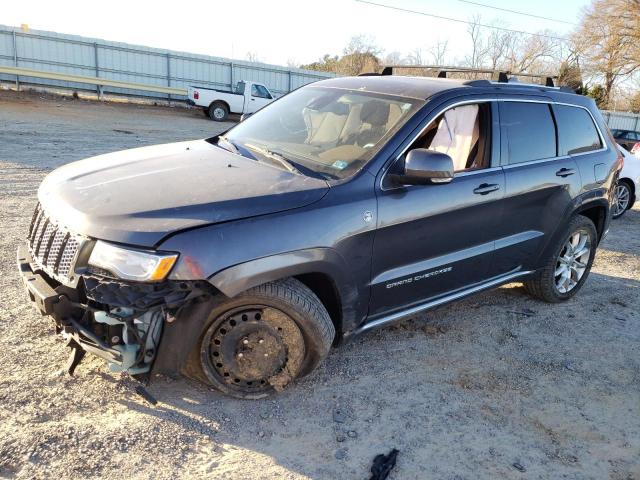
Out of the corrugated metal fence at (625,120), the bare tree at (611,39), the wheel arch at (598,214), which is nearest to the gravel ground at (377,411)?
the wheel arch at (598,214)

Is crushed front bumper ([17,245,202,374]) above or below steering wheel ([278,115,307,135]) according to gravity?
below

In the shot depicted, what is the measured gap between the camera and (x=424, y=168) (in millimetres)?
3184

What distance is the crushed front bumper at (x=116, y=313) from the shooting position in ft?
8.52

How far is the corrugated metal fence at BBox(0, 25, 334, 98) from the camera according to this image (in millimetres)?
22891

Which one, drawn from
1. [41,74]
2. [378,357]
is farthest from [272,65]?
[378,357]

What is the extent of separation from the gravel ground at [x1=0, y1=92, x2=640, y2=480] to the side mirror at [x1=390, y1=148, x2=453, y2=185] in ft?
4.31

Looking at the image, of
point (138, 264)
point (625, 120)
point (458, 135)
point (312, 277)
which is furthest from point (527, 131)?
point (625, 120)

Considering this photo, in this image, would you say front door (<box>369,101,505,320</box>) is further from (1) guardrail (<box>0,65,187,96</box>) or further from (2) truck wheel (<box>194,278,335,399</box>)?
(1) guardrail (<box>0,65,187,96</box>)

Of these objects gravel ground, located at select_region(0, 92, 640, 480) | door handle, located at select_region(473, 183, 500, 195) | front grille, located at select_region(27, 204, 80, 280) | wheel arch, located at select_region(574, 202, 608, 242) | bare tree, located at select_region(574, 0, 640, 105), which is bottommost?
gravel ground, located at select_region(0, 92, 640, 480)

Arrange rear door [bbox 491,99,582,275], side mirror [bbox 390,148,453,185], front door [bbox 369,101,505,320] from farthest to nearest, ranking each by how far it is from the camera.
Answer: rear door [bbox 491,99,582,275] → front door [bbox 369,101,505,320] → side mirror [bbox 390,148,453,185]

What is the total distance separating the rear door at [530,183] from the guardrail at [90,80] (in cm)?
2267

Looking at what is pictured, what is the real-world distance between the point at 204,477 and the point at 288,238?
124 cm

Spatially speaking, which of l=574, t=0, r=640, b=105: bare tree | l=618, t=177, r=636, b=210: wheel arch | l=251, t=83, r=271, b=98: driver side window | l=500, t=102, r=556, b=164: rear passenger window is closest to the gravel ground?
l=500, t=102, r=556, b=164: rear passenger window

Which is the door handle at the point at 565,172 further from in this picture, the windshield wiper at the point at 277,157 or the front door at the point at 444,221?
the windshield wiper at the point at 277,157
